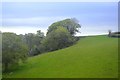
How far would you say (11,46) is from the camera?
2977 centimetres

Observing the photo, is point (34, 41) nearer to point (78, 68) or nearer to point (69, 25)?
point (69, 25)

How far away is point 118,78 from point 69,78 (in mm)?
4697

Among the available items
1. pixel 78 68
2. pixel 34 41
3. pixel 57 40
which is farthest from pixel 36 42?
pixel 78 68

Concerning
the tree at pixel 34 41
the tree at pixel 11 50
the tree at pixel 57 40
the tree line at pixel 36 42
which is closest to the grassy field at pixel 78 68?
the tree at pixel 11 50

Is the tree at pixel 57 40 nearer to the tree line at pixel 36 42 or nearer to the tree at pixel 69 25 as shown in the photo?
the tree line at pixel 36 42

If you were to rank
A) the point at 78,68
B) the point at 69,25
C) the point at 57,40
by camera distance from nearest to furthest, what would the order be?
the point at 78,68 → the point at 57,40 → the point at 69,25

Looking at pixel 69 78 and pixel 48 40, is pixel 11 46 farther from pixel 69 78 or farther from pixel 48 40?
pixel 48 40

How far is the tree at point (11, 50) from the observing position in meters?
29.2

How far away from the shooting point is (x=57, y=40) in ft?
160

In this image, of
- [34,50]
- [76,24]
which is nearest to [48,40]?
[34,50]

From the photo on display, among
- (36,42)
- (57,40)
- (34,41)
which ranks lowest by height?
(36,42)

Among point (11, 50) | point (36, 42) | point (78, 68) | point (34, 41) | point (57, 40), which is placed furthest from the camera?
point (36, 42)

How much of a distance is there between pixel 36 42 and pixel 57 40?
1030cm

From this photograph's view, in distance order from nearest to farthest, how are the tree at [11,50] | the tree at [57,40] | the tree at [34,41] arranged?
the tree at [11,50]
the tree at [57,40]
the tree at [34,41]
